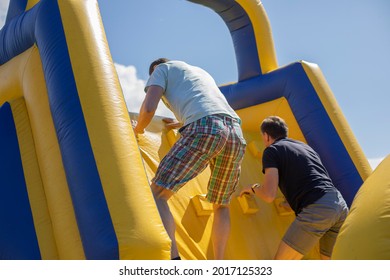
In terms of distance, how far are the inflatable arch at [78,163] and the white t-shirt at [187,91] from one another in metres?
0.34

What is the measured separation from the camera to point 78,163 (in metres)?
1.93

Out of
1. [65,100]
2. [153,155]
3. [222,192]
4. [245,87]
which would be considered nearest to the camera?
[65,100]

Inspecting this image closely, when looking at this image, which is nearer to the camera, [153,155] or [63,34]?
[63,34]

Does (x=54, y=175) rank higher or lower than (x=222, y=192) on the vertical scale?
higher

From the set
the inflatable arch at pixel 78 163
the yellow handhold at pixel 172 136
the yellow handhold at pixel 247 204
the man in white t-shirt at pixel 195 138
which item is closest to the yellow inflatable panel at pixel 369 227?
the inflatable arch at pixel 78 163

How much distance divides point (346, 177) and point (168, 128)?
1406mm

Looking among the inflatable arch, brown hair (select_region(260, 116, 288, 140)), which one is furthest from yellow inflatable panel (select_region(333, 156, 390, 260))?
brown hair (select_region(260, 116, 288, 140))

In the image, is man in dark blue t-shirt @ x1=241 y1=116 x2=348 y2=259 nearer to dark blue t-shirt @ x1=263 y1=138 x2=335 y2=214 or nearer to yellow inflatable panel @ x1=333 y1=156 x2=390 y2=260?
dark blue t-shirt @ x1=263 y1=138 x2=335 y2=214

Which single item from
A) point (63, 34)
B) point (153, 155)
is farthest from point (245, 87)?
point (63, 34)

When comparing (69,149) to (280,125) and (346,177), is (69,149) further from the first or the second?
(346,177)

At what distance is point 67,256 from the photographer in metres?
1.97

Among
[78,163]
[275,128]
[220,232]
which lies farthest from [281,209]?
[78,163]

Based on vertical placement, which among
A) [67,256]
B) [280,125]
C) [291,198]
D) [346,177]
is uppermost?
[280,125]
